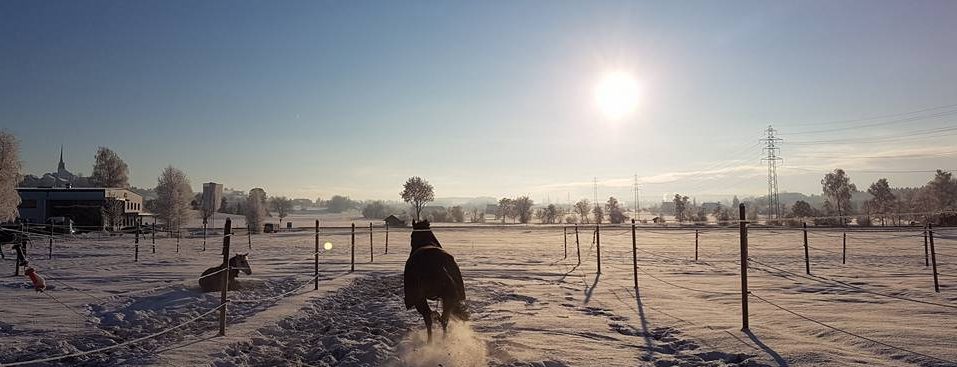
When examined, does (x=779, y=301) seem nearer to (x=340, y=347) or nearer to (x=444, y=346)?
Answer: (x=444, y=346)

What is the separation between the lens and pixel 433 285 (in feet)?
24.6

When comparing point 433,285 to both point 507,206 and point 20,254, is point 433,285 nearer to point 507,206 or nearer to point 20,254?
point 20,254

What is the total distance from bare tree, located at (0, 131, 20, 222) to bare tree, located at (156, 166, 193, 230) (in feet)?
73.8

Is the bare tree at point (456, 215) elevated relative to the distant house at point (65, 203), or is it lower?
lower

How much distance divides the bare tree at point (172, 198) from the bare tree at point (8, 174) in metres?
22.5

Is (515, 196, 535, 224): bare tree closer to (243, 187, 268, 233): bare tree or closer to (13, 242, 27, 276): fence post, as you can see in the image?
(243, 187, 268, 233): bare tree

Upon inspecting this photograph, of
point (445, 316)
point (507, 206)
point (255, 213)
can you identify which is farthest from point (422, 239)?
point (507, 206)

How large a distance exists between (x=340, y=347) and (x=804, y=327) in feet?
23.4

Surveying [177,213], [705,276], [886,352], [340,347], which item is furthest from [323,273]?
[177,213]

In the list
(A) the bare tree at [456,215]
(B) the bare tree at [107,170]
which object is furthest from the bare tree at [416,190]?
(B) the bare tree at [107,170]

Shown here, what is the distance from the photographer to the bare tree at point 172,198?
61.5 metres

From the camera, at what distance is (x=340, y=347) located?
6965 millimetres

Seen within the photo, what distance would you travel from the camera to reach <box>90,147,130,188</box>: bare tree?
3233 inches

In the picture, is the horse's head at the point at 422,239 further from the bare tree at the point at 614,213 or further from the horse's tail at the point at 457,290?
the bare tree at the point at 614,213
